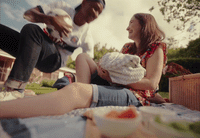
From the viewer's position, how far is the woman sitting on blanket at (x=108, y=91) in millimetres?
586

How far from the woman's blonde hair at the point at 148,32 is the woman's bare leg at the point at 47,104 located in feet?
3.09

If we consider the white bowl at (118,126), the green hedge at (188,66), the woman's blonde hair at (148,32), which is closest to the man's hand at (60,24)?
the woman's blonde hair at (148,32)

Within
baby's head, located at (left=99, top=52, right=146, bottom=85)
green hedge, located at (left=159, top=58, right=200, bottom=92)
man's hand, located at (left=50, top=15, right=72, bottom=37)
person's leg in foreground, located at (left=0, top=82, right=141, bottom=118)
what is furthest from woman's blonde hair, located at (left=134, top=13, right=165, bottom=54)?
green hedge, located at (left=159, top=58, right=200, bottom=92)

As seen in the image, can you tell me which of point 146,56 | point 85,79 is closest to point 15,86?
point 85,79

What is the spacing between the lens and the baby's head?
3.06 feet

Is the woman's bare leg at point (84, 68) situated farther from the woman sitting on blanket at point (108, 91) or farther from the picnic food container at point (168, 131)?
the picnic food container at point (168, 131)

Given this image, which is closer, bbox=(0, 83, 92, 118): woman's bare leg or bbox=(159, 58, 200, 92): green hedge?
bbox=(0, 83, 92, 118): woman's bare leg

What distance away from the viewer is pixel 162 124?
0.90 ft

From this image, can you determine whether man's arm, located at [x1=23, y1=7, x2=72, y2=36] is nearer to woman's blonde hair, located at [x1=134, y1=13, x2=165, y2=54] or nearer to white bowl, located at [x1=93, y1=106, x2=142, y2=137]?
woman's blonde hair, located at [x1=134, y1=13, x2=165, y2=54]

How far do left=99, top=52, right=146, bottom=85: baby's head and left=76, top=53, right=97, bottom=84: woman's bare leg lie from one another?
25 cm

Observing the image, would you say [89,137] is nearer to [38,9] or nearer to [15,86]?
[15,86]

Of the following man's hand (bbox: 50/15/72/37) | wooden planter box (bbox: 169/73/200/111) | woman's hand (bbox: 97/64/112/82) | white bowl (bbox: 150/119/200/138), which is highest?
man's hand (bbox: 50/15/72/37)

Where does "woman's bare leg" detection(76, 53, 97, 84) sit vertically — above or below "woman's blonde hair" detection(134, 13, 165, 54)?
below

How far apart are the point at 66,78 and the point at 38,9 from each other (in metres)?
1.24
